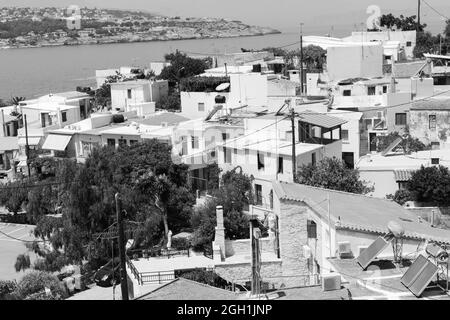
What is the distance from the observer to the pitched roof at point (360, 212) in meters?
7.28

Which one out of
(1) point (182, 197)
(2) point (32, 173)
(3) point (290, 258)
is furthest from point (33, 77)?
(3) point (290, 258)

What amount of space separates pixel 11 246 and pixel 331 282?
1087cm

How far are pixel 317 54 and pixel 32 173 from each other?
1534 centimetres

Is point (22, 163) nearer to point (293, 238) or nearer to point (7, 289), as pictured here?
point (7, 289)

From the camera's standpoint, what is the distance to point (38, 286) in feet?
34.2

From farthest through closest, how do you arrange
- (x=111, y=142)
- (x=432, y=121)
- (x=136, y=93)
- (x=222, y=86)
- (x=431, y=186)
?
(x=136, y=93) → (x=222, y=86) → (x=111, y=142) → (x=432, y=121) → (x=431, y=186)

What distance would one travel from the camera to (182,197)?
13828 mm

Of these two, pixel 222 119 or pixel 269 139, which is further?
pixel 222 119

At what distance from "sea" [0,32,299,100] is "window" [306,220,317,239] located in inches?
1430

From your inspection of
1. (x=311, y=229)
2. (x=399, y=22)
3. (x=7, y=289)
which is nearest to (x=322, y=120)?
(x=311, y=229)

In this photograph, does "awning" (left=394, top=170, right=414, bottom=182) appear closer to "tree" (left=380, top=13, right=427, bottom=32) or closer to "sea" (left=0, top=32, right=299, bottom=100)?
"tree" (left=380, top=13, right=427, bottom=32)

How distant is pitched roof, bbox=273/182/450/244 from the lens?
7281 millimetres

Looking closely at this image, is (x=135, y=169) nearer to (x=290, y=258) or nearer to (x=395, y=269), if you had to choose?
(x=290, y=258)

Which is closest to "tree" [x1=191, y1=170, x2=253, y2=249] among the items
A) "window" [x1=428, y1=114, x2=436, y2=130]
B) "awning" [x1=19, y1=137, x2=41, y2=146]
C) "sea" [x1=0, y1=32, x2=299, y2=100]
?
"window" [x1=428, y1=114, x2=436, y2=130]
